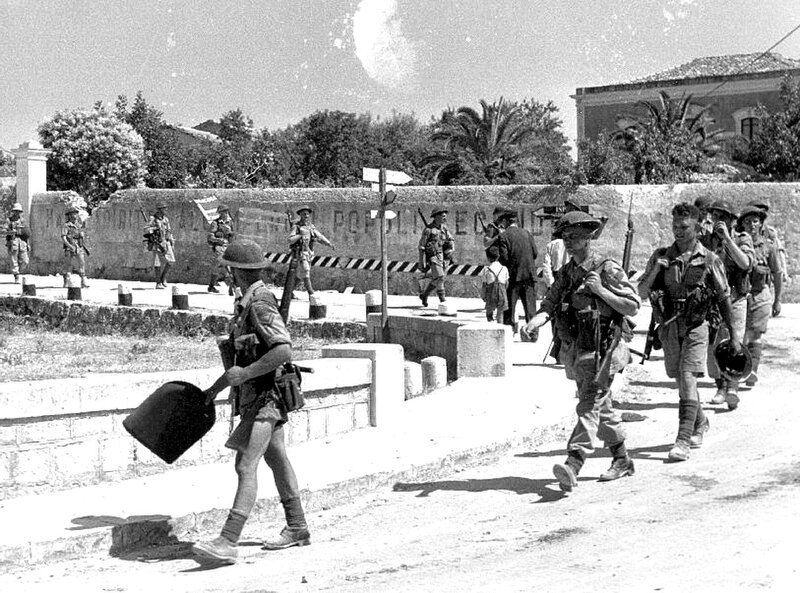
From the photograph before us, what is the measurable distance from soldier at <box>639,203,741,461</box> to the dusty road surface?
47cm

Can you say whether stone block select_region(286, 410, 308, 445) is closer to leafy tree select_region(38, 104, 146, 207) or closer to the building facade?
leafy tree select_region(38, 104, 146, 207)

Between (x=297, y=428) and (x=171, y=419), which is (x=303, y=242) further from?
(x=171, y=419)

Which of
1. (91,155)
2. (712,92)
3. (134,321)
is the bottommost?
(134,321)

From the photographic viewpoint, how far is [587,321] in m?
8.20

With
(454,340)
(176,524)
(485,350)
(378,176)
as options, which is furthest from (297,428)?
(378,176)

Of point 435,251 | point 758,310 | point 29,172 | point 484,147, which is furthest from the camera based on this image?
point 484,147

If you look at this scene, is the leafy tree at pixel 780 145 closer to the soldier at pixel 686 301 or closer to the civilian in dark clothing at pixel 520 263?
the civilian in dark clothing at pixel 520 263

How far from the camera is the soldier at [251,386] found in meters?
6.88

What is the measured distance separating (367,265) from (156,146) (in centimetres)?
2915

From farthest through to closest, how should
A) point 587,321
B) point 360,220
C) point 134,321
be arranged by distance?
point 360,220 < point 134,321 < point 587,321

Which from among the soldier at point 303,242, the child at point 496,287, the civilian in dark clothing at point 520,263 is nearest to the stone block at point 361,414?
the civilian in dark clothing at point 520,263

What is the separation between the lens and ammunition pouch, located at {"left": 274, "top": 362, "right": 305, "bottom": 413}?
7008mm

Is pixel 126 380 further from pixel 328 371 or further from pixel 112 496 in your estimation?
pixel 328 371

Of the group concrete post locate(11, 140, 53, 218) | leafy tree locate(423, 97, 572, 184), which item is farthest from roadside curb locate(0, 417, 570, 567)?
leafy tree locate(423, 97, 572, 184)
